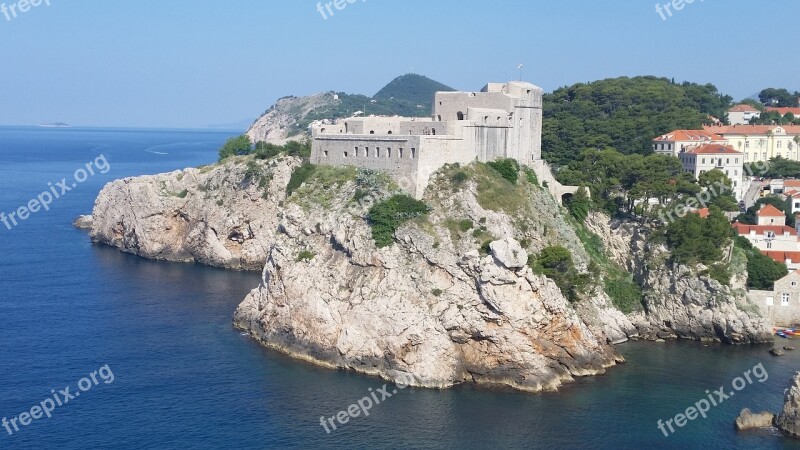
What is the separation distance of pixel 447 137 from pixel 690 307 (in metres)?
19.0

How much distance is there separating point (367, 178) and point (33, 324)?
2279cm

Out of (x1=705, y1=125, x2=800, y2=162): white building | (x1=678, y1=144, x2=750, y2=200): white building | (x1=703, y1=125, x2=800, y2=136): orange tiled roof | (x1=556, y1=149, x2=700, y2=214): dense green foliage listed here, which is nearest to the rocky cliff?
(x1=556, y1=149, x2=700, y2=214): dense green foliage

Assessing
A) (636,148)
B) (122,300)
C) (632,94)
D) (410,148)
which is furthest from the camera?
(632,94)

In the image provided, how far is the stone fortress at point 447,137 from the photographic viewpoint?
173ft

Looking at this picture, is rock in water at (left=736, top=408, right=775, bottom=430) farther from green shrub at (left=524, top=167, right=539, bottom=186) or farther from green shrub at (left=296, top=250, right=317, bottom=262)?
green shrub at (left=296, top=250, right=317, bottom=262)

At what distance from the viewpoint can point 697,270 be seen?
54.2 metres

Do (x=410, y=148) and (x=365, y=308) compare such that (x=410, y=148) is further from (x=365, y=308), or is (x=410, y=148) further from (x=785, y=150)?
(x=785, y=150)

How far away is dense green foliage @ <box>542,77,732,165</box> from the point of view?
2822 inches

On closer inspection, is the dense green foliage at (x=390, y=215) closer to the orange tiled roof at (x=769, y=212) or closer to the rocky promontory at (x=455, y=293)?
the rocky promontory at (x=455, y=293)

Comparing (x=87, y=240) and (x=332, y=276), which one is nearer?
(x=332, y=276)

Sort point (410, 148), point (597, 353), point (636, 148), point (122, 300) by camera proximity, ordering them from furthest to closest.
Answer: point (636, 148)
point (122, 300)
point (410, 148)
point (597, 353)

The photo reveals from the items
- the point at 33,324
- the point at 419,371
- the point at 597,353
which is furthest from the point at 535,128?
the point at 33,324

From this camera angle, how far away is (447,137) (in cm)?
5338

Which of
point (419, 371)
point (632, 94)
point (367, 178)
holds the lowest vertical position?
point (419, 371)
